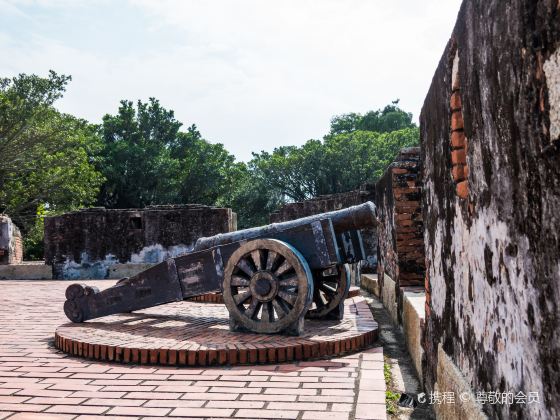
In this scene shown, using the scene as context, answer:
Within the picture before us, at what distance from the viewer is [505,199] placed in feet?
5.35

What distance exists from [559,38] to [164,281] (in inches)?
188

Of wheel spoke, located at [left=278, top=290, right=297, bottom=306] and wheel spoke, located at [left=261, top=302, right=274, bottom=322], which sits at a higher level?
wheel spoke, located at [left=278, top=290, right=297, bottom=306]

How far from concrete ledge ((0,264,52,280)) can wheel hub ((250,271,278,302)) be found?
11.2 metres

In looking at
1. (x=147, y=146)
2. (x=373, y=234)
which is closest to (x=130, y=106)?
(x=147, y=146)

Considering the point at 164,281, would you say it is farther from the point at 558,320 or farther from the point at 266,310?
the point at 558,320

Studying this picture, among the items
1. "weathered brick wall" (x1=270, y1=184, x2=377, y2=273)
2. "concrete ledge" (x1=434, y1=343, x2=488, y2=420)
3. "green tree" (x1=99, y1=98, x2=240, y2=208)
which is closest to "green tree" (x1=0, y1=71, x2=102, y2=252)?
"green tree" (x1=99, y1=98, x2=240, y2=208)

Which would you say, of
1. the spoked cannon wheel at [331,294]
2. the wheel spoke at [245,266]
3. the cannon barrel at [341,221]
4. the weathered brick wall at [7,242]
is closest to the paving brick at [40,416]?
the wheel spoke at [245,266]

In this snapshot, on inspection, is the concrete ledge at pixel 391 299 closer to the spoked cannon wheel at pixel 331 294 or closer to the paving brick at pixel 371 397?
the spoked cannon wheel at pixel 331 294

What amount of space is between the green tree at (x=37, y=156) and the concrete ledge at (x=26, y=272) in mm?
9472

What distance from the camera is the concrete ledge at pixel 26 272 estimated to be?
14.1 m

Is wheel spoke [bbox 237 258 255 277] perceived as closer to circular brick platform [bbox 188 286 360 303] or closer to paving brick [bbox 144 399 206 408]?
paving brick [bbox 144 399 206 408]

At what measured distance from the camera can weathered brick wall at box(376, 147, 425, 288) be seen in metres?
5.93

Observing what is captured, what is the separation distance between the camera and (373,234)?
11.9 meters

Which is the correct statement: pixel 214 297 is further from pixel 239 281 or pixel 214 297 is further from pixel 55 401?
pixel 55 401
